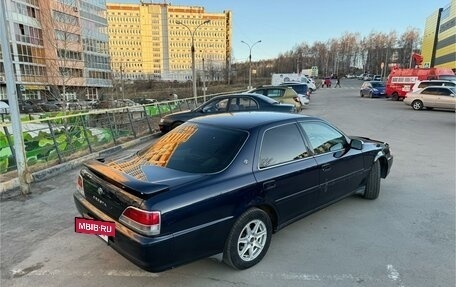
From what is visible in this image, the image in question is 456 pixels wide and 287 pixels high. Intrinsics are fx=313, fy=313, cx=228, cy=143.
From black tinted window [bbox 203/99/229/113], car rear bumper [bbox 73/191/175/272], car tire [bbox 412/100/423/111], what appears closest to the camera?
car rear bumper [bbox 73/191/175/272]

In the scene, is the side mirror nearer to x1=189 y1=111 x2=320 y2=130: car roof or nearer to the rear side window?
x1=189 y1=111 x2=320 y2=130: car roof

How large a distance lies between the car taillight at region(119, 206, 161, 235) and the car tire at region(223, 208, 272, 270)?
760mm

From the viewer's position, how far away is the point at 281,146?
3.54 meters

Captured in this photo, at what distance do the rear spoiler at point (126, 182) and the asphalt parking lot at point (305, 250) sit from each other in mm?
949

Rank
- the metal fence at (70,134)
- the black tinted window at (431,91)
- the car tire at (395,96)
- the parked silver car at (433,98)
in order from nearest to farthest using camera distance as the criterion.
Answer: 1. the metal fence at (70,134)
2. the parked silver car at (433,98)
3. the black tinted window at (431,91)
4. the car tire at (395,96)

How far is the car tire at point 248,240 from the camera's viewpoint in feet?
9.75

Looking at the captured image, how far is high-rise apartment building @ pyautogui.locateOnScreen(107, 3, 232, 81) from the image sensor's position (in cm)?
11038

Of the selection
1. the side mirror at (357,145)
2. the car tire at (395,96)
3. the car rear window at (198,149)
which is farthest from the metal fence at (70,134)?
Answer: the car tire at (395,96)

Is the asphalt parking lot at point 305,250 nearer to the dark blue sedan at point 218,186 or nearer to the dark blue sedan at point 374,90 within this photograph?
the dark blue sedan at point 218,186

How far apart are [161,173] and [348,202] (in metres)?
3.22

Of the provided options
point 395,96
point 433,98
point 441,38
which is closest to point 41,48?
point 395,96

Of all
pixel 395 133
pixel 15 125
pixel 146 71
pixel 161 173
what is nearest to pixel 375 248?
pixel 161 173

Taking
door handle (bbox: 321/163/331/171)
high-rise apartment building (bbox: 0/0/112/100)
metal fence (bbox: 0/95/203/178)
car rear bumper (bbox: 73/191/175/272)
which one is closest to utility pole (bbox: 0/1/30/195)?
metal fence (bbox: 0/95/203/178)

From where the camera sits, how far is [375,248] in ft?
11.8
